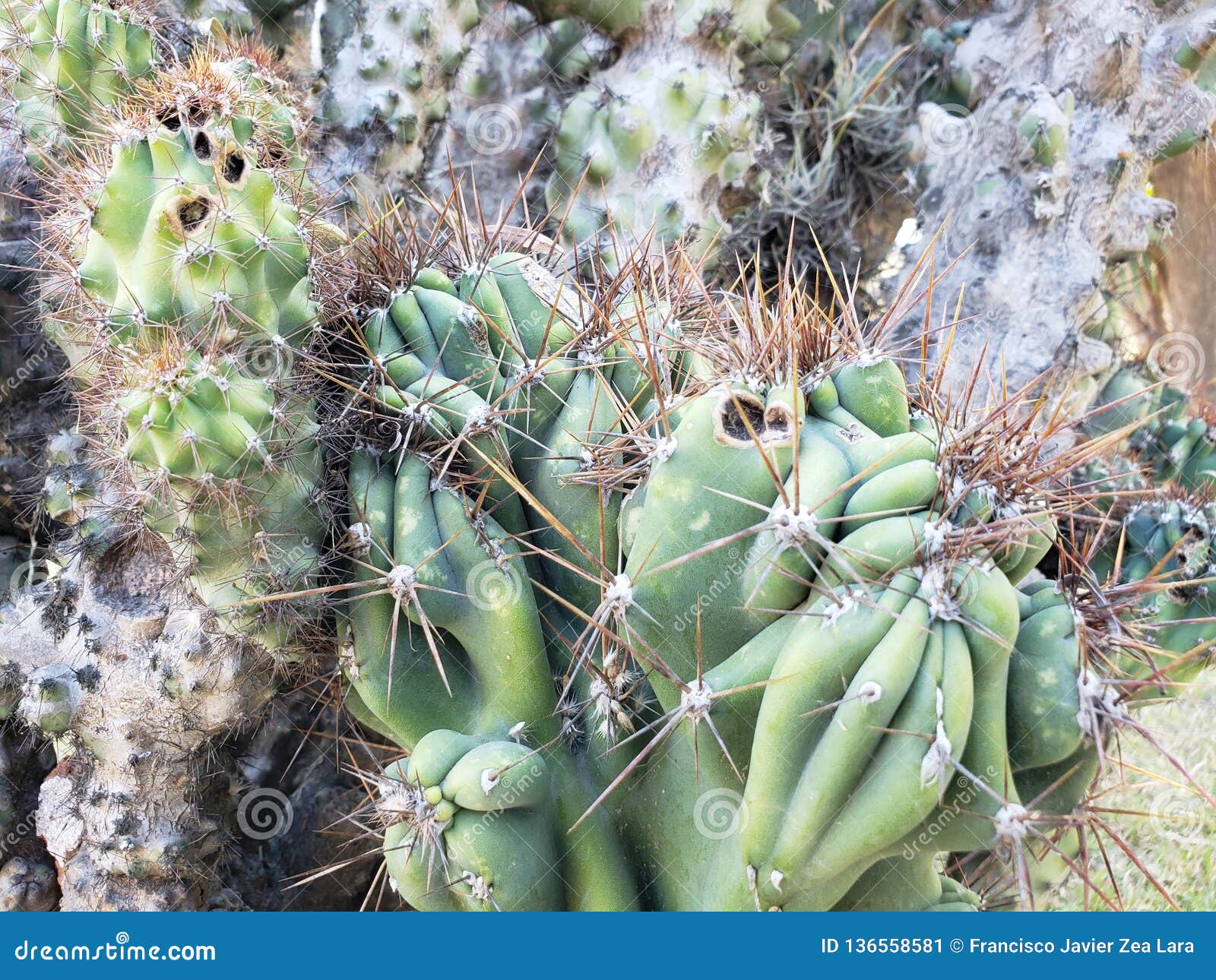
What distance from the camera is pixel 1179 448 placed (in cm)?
344

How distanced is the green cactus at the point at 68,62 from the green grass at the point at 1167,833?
2787mm

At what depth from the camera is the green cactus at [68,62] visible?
2.36m

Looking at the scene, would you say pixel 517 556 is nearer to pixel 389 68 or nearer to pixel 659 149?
pixel 659 149

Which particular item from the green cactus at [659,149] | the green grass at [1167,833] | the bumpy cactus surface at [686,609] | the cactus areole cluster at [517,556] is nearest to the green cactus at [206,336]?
the cactus areole cluster at [517,556]

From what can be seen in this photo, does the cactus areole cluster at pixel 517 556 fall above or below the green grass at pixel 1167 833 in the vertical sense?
above

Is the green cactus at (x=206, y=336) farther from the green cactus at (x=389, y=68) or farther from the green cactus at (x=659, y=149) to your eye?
the green cactus at (x=659, y=149)

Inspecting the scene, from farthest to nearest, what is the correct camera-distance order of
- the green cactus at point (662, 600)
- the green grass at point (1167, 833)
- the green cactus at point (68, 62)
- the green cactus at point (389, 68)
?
the green cactus at point (389, 68) → the green grass at point (1167, 833) → the green cactus at point (68, 62) → the green cactus at point (662, 600)

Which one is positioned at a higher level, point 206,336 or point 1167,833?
point 206,336

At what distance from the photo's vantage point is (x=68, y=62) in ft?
7.77

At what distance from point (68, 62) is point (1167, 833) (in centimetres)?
333

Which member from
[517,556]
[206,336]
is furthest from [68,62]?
[517,556]

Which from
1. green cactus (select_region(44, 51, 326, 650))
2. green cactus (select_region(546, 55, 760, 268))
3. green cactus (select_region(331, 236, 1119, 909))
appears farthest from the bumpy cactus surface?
green cactus (select_region(546, 55, 760, 268))

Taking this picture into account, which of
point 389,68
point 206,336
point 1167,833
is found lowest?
point 1167,833

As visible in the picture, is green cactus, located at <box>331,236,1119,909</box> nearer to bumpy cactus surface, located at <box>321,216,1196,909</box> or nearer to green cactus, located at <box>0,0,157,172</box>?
bumpy cactus surface, located at <box>321,216,1196,909</box>
